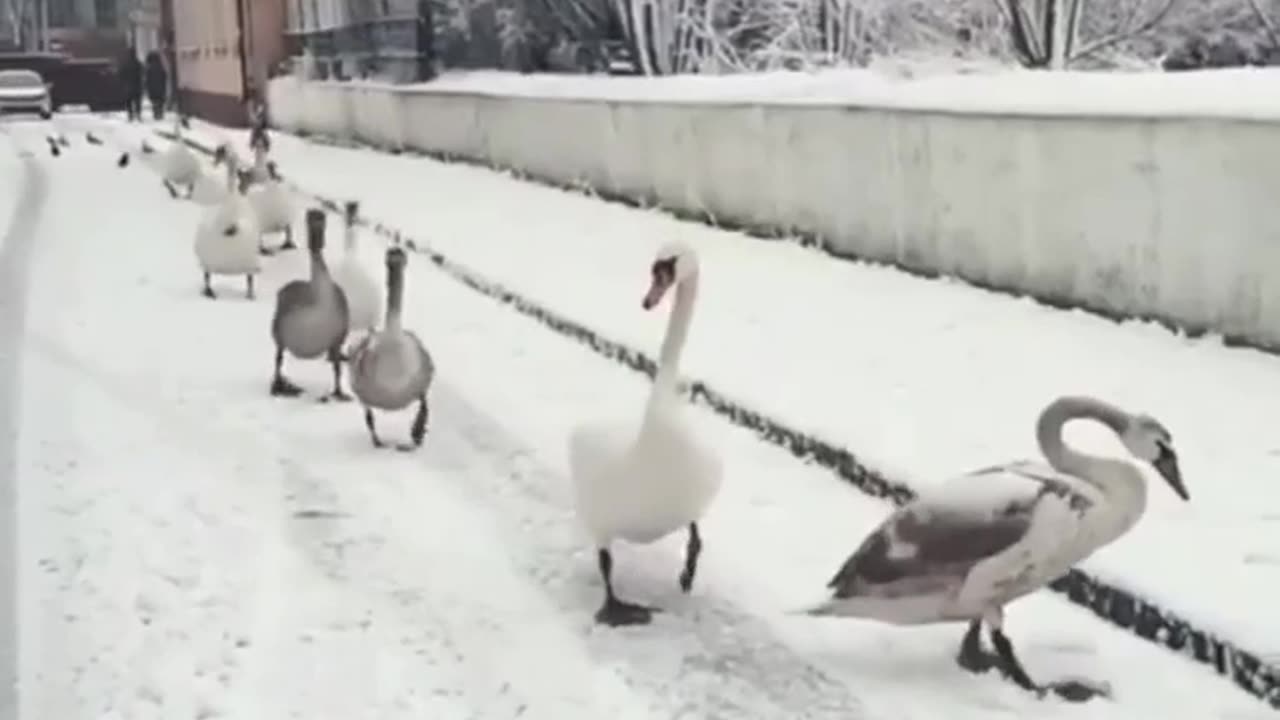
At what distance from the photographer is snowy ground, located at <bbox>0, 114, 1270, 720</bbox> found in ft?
19.1

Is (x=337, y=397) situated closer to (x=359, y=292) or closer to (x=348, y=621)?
(x=359, y=292)

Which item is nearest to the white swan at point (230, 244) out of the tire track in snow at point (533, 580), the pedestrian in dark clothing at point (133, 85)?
the tire track in snow at point (533, 580)

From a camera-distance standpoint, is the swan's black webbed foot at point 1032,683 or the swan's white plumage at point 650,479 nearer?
Result: the swan's black webbed foot at point 1032,683

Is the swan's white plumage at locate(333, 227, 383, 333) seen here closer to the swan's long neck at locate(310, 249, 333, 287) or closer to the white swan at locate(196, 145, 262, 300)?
the swan's long neck at locate(310, 249, 333, 287)

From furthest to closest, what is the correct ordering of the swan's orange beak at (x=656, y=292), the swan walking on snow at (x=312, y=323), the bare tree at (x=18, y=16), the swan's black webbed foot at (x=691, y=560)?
the bare tree at (x=18, y=16) < the swan walking on snow at (x=312, y=323) < the swan's orange beak at (x=656, y=292) < the swan's black webbed foot at (x=691, y=560)

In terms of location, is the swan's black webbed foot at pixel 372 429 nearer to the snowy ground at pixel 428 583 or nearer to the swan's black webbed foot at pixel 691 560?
the snowy ground at pixel 428 583

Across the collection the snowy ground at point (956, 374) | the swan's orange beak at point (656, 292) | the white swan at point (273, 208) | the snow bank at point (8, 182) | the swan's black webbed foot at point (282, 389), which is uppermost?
the swan's orange beak at point (656, 292)

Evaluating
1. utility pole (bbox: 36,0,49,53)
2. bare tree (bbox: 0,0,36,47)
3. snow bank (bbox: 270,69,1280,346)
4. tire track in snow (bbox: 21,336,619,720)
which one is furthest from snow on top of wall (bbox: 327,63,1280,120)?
bare tree (bbox: 0,0,36,47)

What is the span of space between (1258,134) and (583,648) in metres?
5.51

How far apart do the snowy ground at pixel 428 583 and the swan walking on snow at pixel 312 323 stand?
256 millimetres

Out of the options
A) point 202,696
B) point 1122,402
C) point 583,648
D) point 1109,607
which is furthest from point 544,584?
point 1122,402

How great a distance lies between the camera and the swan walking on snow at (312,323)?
1063 cm

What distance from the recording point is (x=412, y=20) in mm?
37031

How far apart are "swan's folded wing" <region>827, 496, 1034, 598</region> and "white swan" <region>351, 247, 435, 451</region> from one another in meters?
3.84
